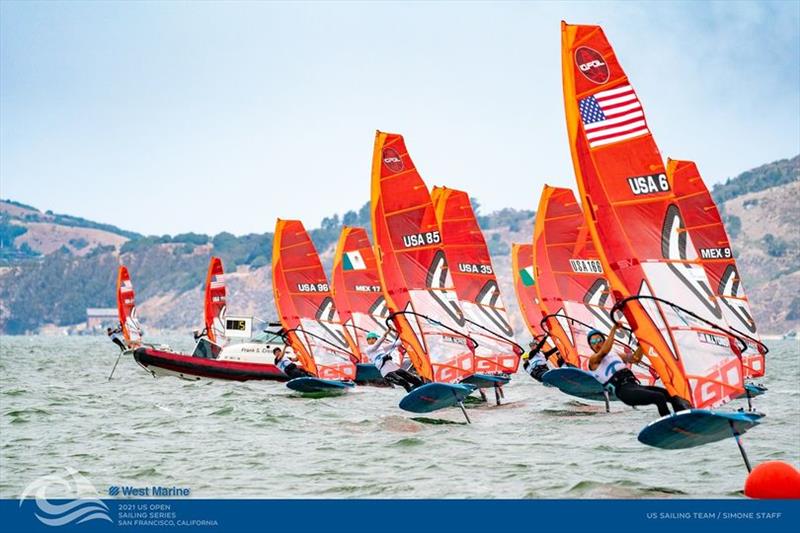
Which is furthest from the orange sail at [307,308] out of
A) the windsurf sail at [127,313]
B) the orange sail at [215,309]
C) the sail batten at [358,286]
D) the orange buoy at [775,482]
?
the orange buoy at [775,482]

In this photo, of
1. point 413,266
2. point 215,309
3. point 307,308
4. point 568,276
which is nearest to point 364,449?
point 413,266

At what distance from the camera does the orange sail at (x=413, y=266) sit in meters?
24.6

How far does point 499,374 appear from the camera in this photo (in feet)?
89.6

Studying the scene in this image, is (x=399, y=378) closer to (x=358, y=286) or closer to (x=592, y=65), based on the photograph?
(x=592, y=65)

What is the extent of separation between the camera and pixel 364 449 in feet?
59.9

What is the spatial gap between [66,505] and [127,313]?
3216 cm

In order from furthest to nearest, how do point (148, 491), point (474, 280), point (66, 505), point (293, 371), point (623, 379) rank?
point (293, 371)
point (474, 280)
point (623, 379)
point (148, 491)
point (66, 505)

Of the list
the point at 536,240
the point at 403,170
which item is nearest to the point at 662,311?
the point at 403,170

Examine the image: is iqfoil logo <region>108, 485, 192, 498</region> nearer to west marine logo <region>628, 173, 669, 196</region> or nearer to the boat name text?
west marine logo <region>628, 173, 669, 196</region>

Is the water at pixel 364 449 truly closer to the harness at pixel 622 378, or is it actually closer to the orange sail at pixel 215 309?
the harness at pixel 622 378

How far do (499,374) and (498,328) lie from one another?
6.56 ft

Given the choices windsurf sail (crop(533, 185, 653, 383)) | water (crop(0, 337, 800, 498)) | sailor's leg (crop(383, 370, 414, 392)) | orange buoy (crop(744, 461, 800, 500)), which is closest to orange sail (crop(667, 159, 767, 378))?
water (crop(0, 337, 800, 498))

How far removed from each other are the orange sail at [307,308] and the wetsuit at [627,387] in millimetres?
17108

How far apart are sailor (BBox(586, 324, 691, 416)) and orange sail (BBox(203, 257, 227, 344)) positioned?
26.2m
